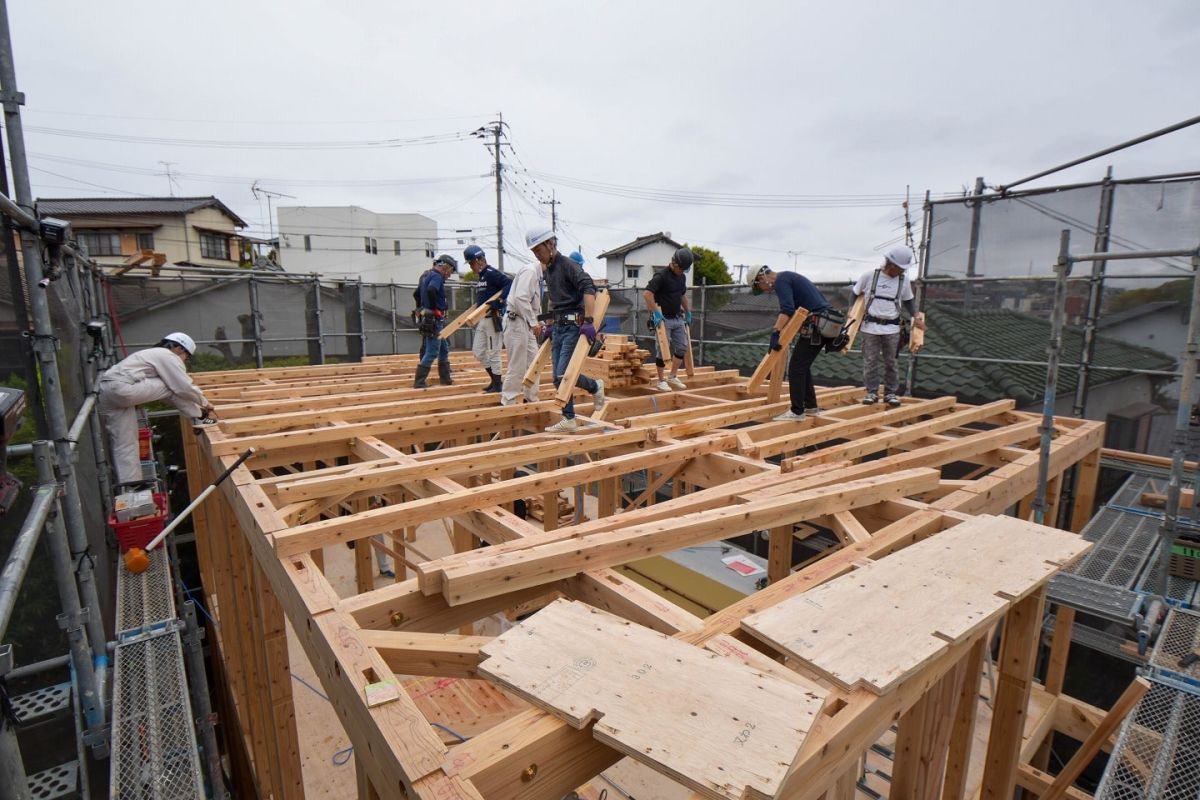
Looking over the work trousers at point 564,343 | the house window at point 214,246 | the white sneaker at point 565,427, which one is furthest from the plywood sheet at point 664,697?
the house window at point 214,246

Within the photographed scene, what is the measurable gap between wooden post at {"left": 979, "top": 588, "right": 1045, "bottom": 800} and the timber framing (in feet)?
0.04

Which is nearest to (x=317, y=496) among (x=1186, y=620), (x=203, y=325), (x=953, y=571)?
(x=953, y=571)

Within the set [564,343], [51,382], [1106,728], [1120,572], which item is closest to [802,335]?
[564,343]

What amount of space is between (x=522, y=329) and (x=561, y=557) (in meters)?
3.60

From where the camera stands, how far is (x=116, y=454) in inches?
218

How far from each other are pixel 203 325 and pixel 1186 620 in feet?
46.4

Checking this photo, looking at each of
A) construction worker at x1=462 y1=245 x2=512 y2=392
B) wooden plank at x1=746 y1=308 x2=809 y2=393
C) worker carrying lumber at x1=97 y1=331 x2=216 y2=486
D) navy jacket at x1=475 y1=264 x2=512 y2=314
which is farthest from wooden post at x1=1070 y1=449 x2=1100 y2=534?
worker carrying lumber at x1=97 y1=331 x2=216 y2=486

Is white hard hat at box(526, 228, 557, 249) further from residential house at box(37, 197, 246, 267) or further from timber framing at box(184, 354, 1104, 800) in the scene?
residential house at box(37, 197, 246, 267)

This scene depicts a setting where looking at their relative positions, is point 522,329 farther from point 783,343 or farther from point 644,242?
point 644,242

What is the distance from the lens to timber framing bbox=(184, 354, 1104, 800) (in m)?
1.67

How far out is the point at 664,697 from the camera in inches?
62.7

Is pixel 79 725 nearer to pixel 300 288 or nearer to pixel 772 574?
pixel 772 574

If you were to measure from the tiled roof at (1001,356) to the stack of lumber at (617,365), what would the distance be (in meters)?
4.63

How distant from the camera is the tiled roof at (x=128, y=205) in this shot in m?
27.8
